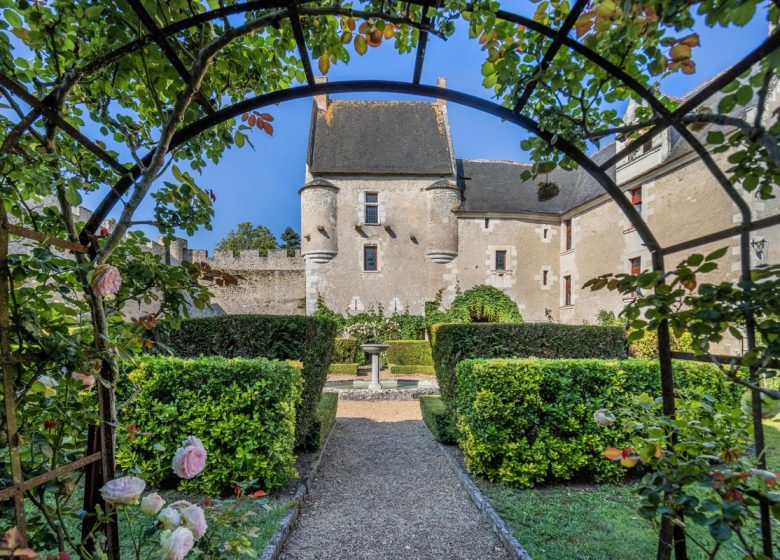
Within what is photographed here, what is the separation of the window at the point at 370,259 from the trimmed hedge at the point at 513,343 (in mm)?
10319

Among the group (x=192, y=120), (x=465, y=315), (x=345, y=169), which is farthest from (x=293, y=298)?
(x=192, y=120)

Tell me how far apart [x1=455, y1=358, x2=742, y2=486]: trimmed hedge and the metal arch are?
2.45 metres

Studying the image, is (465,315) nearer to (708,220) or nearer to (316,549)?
(708,220)

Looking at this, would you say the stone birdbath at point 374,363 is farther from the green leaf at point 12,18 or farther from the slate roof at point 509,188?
the green leaf at point 12,18

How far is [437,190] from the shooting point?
54.3 ft

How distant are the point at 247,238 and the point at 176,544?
42.4m

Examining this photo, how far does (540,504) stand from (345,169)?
49.3ft

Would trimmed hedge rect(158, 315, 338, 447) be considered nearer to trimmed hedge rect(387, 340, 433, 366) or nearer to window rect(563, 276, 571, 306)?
trimmed hedge rect(387, 340, 433, 366)

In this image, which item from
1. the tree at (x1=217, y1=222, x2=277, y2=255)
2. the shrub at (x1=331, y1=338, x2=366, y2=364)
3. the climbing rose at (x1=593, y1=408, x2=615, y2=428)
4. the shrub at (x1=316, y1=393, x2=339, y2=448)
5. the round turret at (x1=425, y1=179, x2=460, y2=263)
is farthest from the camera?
the tree at (x1=217, y1=222, x2=277, y2=255)

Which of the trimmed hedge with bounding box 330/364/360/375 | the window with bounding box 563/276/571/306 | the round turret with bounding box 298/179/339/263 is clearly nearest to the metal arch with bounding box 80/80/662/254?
the trimmed hedge with bounding box 330/364/360/375

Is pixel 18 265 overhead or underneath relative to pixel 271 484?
overhead

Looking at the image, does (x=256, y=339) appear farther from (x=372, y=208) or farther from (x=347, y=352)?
(x=372, y=208)

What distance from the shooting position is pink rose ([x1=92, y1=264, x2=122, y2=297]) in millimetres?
1265

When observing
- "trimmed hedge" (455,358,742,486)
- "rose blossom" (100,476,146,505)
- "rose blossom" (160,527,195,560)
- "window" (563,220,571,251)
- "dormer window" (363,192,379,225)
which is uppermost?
"dormer window" (363,192,379,225)
